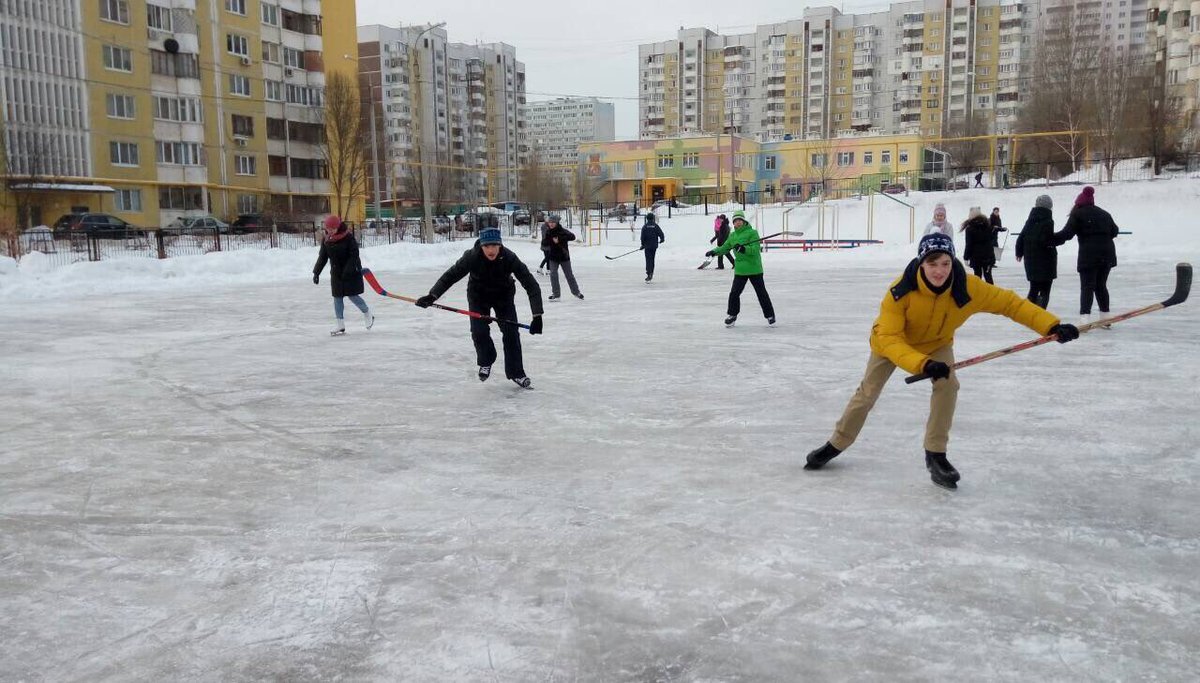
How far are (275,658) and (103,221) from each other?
121ft

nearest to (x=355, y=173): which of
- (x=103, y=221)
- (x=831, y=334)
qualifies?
(x=103, y=221)

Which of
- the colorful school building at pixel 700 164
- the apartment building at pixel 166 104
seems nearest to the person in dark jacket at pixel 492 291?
the apartment building at pixel 166 104

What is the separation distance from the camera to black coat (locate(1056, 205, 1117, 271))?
392 inches

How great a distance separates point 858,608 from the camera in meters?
3.28

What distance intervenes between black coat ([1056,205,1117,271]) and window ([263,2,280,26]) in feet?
169

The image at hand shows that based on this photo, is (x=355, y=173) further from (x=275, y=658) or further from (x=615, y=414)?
(x=275, y=658)

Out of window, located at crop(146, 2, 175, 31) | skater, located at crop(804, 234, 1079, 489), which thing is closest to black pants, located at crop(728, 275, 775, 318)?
skater, located at crop(804, 234, 1079, 489)

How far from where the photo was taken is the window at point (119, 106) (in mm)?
42062

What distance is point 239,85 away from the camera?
50.1 metres

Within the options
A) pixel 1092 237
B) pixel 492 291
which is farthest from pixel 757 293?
pixel 492 291

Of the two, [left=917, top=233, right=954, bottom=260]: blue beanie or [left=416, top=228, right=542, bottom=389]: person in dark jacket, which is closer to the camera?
[left=917, top=233, right=954, bottom=260]: blue beanie

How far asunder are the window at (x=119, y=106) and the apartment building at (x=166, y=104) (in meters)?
0.06

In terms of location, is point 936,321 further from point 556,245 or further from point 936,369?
point 556,245

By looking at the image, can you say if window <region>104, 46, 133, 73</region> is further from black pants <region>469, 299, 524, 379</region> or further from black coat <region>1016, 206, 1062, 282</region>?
black coat <region>1016, 206, 1062, 282</region>
